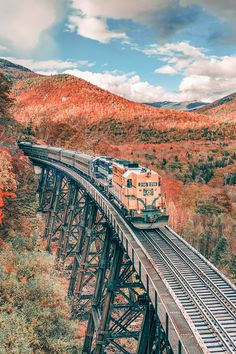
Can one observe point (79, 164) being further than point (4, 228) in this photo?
Yes

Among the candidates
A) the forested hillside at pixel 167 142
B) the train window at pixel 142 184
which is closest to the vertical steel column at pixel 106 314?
the train window at pixel 142 184

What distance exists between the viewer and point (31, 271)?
19.0 meters

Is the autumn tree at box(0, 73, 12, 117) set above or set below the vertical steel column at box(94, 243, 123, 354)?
above

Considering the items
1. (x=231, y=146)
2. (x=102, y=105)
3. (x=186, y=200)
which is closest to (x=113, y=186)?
(x=186, y=200)

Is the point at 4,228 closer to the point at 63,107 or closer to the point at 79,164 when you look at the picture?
the point at 79,164

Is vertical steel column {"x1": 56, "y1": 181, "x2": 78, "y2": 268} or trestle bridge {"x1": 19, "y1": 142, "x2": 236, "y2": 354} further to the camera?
vertical steel column {"x1": 56, "y1": 181, "x2": 78, "y2": 268}

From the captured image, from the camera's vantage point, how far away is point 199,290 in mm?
12789

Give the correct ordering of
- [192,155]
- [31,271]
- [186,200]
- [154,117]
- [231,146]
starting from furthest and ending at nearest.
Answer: [154,117]
[231,146]
[192,155]
[186,200]
[31,271]

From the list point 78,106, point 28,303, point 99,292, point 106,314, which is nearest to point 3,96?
point 99,292

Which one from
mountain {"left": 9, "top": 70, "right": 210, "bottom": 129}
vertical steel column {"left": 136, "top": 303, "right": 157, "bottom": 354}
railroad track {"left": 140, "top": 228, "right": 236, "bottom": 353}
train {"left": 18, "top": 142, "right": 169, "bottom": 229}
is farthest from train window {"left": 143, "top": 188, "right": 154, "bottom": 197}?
mountain {"left": 9, "top": 70, "right": 210, "bottom": 129}

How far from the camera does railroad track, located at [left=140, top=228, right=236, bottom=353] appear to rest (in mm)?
9898

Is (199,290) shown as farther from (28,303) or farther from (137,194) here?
(28,303)

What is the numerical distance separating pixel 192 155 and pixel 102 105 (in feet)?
195

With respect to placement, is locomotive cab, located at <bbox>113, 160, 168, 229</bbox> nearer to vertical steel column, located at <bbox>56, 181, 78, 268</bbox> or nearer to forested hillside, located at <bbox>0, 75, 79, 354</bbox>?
forested hillside, located at <bbox>0, 75, 79, 354</bbox>
